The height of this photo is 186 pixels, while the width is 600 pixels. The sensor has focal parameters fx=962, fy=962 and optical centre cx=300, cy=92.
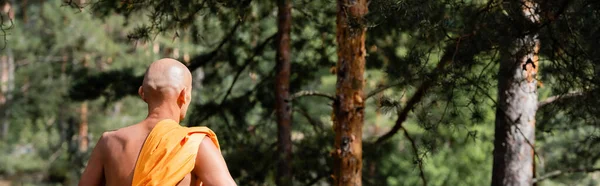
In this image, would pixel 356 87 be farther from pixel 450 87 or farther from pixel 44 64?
pixel 44 64

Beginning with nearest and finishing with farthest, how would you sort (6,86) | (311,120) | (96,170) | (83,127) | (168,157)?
(168,157) → (96,170) → (311,120) → (83,127) → (6,86)

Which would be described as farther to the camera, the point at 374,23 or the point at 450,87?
the point at 450,87

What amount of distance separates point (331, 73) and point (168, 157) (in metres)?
4.24

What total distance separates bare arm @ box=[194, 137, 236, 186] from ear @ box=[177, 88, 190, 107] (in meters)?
0.21

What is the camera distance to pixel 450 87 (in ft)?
20.4

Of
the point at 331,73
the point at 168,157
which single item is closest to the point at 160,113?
the point at 168,157

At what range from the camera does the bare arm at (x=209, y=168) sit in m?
3.57

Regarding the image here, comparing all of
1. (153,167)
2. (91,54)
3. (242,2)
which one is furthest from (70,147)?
(153,167)

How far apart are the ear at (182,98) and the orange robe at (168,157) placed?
0.16m

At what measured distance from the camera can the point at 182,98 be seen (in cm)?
372

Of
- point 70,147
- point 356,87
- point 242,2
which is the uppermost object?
point 70,147

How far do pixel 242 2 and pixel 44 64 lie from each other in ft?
73.3

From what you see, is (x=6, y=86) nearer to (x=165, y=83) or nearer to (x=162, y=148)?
(x=165, y=83)

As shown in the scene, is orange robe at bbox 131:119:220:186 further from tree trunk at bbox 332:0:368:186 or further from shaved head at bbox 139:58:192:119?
tree trunk at bbox 332:0:368:186
